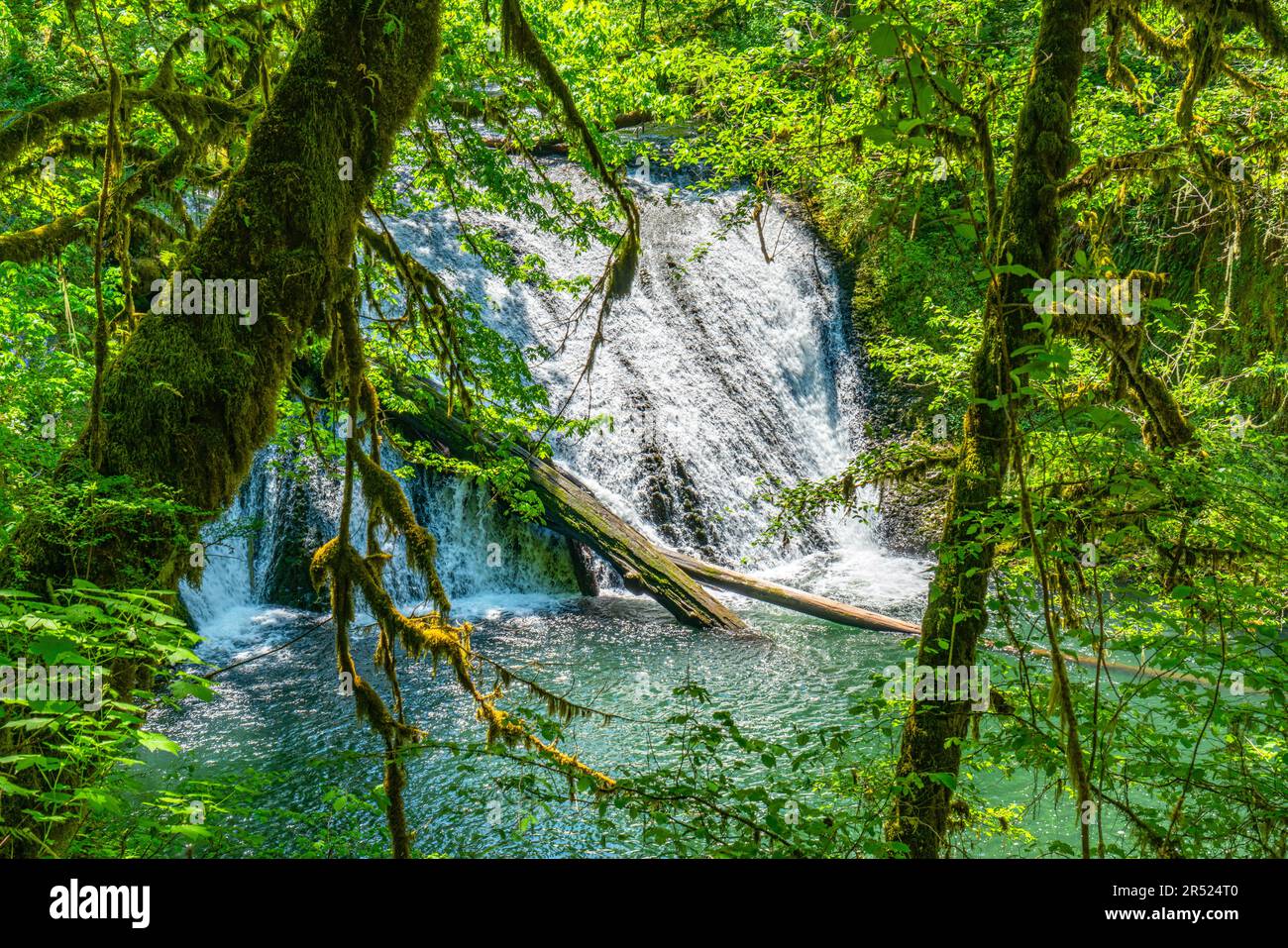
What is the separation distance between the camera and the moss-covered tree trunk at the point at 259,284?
2.43 meters

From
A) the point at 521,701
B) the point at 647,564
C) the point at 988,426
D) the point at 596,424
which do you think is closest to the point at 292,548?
the point at 521,701

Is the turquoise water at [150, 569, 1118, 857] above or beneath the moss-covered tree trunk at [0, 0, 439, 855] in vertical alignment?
beneath

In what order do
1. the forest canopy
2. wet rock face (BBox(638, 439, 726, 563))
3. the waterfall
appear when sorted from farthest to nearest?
wet rock face (BBox(638, 439, 726, 563)) < the waterfall < the forest canopy

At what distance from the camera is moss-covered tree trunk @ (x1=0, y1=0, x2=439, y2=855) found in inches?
95.5

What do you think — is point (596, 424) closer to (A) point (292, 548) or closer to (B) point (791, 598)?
(B) point (791, 598)

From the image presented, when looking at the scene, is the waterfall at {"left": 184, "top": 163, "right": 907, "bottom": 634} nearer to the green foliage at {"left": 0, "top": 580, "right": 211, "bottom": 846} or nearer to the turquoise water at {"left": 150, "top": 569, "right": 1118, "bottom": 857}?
the turquoise water at {"left": 150, "top": 569, "right": 1118, "bottom": 857}

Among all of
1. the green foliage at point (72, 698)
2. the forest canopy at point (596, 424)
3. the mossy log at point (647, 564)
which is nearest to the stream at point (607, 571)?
the forest canopy at point (596, 424)

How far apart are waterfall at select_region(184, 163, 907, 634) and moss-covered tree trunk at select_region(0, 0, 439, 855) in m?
6.55

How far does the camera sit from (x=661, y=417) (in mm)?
13070

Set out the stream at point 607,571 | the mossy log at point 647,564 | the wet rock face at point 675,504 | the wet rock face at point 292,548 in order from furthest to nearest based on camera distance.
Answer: the wet rock face at point 675,504
the wet rock face at point 292,548
the mossy log at point 647,564
the stream at point 607,571

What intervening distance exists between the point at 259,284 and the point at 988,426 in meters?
3.27

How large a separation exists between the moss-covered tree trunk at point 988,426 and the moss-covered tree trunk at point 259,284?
9.21 ft

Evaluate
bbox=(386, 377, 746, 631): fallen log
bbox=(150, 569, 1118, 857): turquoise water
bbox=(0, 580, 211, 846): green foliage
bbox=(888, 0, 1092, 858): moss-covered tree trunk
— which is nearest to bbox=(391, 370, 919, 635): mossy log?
bbox=(386, 377, 746, 631): fallen log

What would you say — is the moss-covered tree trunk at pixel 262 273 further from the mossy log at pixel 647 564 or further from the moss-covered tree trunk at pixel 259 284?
the mossy log at pixel 647 564
